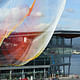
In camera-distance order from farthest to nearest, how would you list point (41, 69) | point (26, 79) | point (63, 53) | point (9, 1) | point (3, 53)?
point (63, 53)
point (41, 69)
point (26, 79)
point (3, 53)
point (9, 1)

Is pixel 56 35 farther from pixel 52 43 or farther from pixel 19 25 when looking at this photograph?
pixel 19 25

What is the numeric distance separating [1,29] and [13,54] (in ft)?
6.97

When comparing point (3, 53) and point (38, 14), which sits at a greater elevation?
point (38, 14)

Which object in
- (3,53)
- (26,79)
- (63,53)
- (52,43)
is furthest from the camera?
(63,53)

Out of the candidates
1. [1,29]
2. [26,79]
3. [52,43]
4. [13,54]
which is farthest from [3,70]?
[1,29]

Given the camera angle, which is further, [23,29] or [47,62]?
[47,62]

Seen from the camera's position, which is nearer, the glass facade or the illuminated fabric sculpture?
the illuminated fabric sculpture

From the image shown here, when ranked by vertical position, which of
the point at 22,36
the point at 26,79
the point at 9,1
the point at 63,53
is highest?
the point at 9,1

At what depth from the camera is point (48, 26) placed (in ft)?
40.0

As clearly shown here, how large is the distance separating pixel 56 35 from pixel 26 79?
9.65 m

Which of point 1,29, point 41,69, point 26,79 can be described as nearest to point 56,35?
point 41,69

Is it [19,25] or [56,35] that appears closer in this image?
[19,25]

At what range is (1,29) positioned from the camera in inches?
475

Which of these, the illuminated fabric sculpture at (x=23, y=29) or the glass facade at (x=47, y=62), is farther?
the glass facade at (x=47, y=62)
